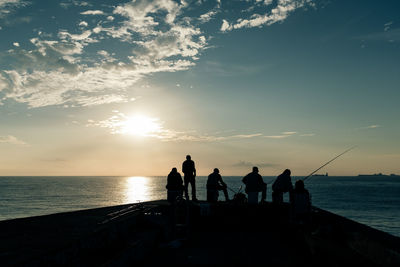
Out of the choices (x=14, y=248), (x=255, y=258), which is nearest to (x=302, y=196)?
(x=255, y=258)

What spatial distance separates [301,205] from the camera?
35.4ft

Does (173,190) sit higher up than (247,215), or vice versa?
(173,190)

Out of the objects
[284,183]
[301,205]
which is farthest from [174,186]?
[301,205]

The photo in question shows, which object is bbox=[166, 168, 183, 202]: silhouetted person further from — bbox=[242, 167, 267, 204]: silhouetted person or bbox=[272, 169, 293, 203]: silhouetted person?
bbox=[272, 169, 293, 203]: silhouetted person

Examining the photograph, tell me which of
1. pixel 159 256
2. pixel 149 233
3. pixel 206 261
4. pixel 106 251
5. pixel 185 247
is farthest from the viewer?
pixel 185 247

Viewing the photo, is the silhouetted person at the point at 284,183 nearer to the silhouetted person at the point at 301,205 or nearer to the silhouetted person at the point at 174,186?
the silhouetted person at the point at 301,205

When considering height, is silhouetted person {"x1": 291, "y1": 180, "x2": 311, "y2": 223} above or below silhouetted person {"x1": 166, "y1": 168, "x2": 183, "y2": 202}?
below

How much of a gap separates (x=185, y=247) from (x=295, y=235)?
3802 mm

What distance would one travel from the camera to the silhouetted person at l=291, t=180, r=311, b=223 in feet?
35.2

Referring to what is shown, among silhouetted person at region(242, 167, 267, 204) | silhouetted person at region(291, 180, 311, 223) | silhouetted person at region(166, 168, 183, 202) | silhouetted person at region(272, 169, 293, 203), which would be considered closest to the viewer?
silhouetted person at region(291, 180, 311, 223)

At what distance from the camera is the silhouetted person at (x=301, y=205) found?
10734mm

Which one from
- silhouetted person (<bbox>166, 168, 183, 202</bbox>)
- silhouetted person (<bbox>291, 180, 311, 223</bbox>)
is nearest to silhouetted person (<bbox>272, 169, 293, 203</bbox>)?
silhouetted person (<bbox>291, 180, 311, 223</bbox>)

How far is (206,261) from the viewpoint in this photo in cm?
838

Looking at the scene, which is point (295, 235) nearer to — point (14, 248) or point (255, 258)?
point (255, 258)
